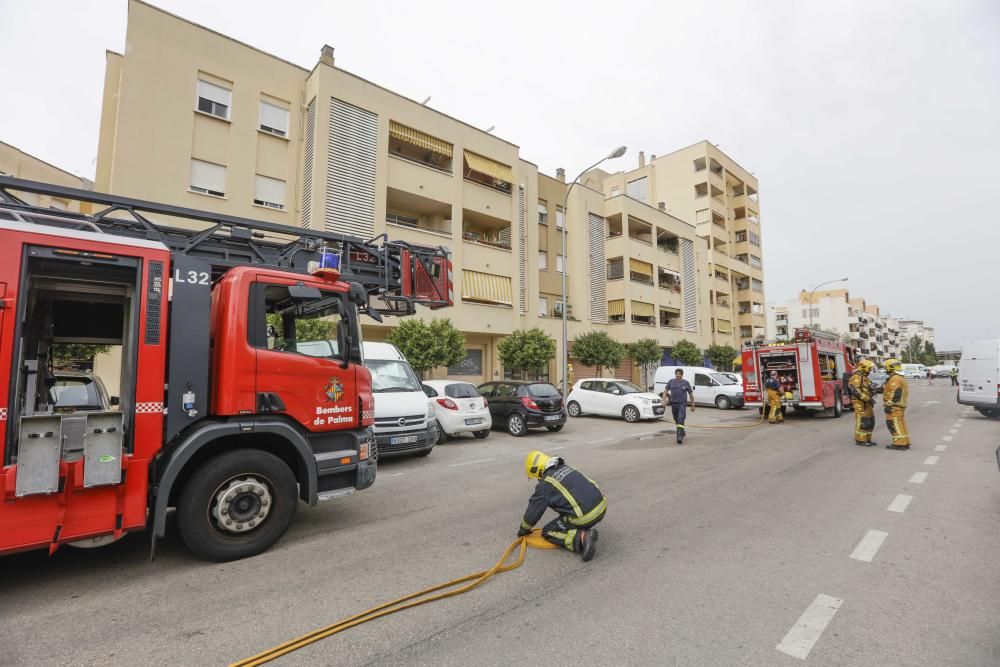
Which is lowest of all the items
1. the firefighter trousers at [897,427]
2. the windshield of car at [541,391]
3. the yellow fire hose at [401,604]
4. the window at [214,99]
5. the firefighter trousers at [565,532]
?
the yellow fire hose at [401,604]

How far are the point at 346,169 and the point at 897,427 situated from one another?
1794cm

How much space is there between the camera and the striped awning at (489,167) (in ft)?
72.6

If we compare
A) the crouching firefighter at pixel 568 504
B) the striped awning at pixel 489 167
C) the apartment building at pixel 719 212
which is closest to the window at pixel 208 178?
the striped awning at pixel 489 167

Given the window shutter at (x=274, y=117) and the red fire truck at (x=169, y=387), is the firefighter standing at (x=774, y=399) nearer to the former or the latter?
the red fire truck at (x=169, y=387)

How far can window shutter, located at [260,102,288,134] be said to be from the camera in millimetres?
17234

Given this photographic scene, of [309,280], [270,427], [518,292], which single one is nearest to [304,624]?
[270,427]

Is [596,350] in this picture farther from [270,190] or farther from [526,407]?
[270,190]

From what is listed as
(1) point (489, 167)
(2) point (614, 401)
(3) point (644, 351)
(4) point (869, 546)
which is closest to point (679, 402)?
(2) point (614, 401)

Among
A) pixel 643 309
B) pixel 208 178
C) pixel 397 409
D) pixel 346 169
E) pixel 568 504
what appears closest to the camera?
pixel 568 504

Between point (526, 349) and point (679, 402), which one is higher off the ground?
point (526, 349)

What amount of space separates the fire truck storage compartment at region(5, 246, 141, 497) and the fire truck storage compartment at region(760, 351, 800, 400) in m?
17.3

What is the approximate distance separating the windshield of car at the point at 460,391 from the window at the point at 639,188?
38.0 meters

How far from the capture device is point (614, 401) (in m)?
16.1

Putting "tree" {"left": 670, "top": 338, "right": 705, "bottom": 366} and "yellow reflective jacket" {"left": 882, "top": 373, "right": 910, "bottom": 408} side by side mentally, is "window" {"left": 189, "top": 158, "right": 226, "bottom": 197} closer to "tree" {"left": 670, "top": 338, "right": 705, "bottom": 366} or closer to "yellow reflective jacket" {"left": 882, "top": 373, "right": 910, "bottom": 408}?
"yellow reflective jacket" {"left": 882, "top": 373, "right": 910, "bottom": 408}
